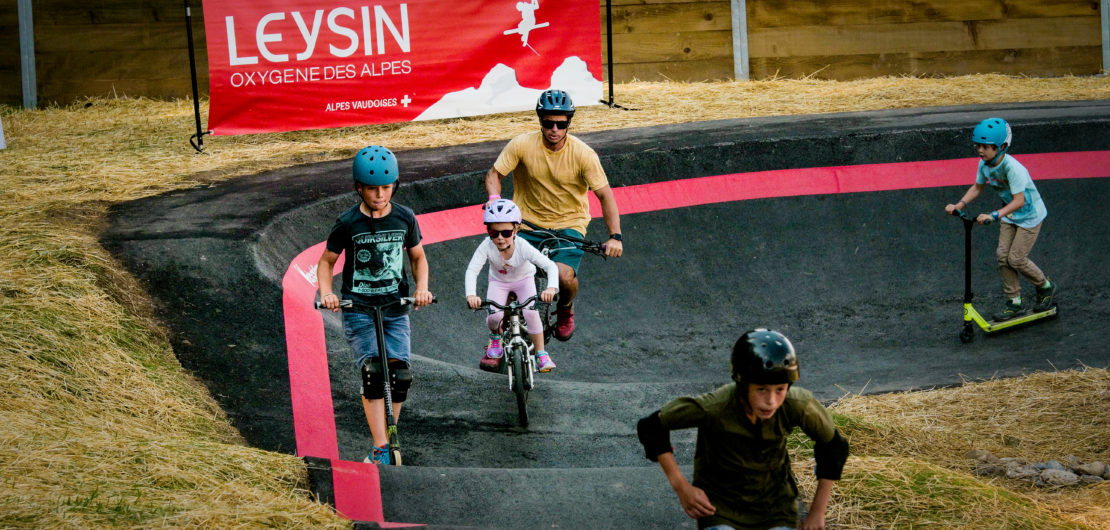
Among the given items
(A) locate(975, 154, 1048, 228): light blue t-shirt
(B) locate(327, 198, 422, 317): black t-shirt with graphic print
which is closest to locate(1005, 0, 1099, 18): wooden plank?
(A) locate(975, 154, 1048, 228): light blue t-shirt

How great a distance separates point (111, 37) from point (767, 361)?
14730mm

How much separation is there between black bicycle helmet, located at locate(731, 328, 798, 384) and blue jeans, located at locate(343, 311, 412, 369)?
3152 mm

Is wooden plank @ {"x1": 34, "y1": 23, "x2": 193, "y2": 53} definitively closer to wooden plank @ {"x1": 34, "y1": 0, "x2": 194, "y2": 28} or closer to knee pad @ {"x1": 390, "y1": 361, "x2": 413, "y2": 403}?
wooden plank @ {"x1": 34, "y1": 0, "x2": 194, "y2": 28}

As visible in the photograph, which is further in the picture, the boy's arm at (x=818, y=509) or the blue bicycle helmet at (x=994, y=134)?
the blue bicycle helmet at (x=994, y=134)

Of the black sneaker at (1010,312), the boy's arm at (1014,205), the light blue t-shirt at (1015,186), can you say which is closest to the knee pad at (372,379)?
the boy's arm at (1014,205)

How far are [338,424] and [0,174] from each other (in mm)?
6744

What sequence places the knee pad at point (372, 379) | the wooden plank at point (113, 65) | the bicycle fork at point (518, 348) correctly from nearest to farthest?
1. the knee pad at point (372, 379)
2. the bicycle fork at point (518, 348)
3. the wooden plank at point (113, 65)

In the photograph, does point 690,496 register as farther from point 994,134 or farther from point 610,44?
point 610,44

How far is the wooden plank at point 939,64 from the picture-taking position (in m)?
16.7

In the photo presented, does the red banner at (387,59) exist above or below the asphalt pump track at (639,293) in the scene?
above

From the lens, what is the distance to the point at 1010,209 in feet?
32.4

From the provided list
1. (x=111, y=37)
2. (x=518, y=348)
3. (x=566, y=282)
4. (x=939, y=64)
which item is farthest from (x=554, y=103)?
(x=939, y=64)

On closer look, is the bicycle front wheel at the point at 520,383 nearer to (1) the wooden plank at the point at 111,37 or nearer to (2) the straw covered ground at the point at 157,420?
(2) the straw covered ground at the point at 157,420

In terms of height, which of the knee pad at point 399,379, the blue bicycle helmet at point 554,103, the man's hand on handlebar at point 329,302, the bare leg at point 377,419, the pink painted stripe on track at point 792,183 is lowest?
the bare leg at point 377,419
